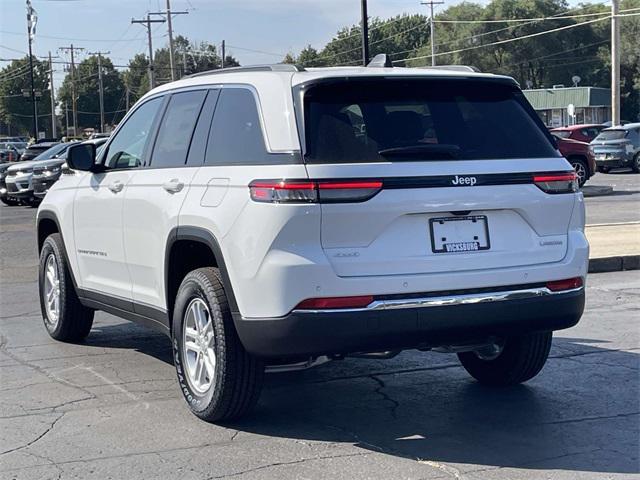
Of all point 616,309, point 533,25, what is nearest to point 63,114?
point 533,25

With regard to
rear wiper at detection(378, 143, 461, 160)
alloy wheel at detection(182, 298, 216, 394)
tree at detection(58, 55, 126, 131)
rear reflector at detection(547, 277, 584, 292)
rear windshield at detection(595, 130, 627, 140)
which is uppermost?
tree at detection(58, 55, 126, 131)

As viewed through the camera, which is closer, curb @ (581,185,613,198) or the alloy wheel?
the alloy wheel

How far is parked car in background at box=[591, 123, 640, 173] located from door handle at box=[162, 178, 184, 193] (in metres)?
27.3

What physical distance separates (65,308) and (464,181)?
4.02m

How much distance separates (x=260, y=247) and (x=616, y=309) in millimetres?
5238

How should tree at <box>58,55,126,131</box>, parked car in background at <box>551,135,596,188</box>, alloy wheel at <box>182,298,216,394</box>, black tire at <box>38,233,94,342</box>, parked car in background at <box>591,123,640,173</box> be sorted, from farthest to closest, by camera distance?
tree at <box>58,55,126,131</box>, parked car in background at <box>591,123,640,173</box>, parked car in background at <box>551,135,596,188</box>, black tire at <box>38,233,94,342</box>, alloy wheel at <box>182,298,216,394</box>

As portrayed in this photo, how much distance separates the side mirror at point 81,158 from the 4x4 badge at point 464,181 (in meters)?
3.07

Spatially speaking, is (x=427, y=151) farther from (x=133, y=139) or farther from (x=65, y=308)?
(x=65, y=308)

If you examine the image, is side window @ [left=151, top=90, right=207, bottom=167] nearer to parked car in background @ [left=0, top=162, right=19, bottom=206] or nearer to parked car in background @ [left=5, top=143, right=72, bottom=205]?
parked car in background @ [left=5, top=143, right=72, bottom=205]

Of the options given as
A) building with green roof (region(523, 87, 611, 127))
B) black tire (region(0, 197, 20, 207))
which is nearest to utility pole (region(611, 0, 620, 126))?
black tire (region(0, 197, 20, 207))

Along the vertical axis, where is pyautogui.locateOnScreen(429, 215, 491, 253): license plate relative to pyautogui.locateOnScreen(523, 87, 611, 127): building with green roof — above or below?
below

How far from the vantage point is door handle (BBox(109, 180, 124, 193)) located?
6.60 metres

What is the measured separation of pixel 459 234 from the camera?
505 centimetres

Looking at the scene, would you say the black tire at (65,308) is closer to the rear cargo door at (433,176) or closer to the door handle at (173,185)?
the door handle at (173,185)
